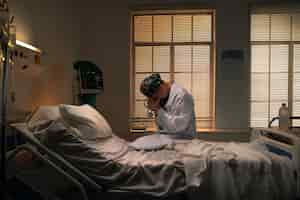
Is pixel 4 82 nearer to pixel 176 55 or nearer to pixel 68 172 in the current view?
pixel 68 172

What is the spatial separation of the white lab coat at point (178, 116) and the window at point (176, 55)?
1.47 metres

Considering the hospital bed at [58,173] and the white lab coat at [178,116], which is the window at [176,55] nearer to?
the white lab coat at [178,116]

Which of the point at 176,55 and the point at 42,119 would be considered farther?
the point at 176,55

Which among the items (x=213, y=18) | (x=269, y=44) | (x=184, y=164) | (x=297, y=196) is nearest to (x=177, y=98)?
(x=184, y=164)

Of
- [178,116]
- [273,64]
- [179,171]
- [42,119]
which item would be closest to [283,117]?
[178,116]

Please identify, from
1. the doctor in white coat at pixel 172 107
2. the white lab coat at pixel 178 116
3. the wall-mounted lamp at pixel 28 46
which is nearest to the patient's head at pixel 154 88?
the doctor in white coat at pixel 172 107

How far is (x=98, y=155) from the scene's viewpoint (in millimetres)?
1910

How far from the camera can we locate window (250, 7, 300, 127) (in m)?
4.16

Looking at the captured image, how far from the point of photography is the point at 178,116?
2.67 meters

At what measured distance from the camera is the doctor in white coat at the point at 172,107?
2.63 meters

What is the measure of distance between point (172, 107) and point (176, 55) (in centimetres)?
168

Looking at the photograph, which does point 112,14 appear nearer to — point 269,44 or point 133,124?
point 133,124

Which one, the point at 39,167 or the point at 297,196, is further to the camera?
the point at 39,167

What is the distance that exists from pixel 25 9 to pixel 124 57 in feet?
5.74
